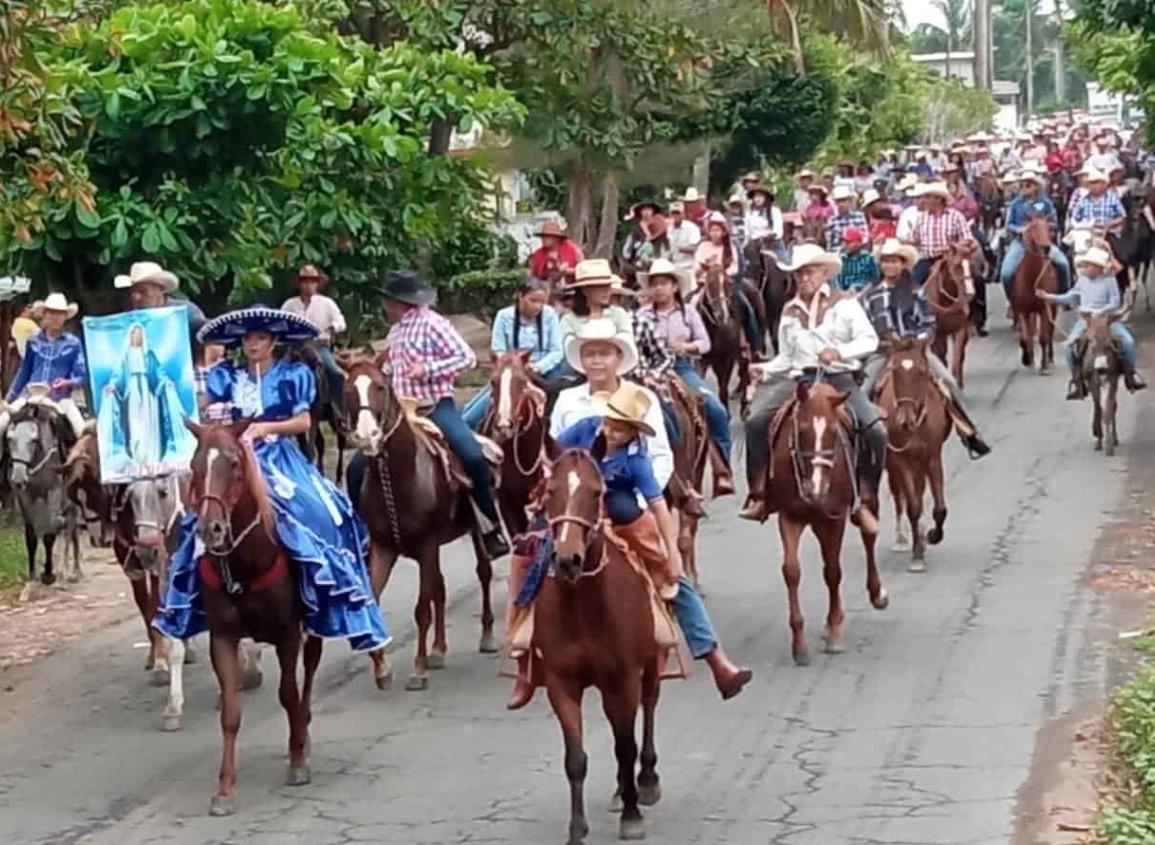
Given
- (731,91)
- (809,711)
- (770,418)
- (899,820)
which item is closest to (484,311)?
(731,91)

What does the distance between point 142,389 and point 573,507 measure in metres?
4.58

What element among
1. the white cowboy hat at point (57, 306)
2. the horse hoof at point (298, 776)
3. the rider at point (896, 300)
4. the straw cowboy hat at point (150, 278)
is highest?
the straw cowboy hat at point (150, 278)

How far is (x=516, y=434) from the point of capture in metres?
15.7

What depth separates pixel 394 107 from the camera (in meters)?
21.5

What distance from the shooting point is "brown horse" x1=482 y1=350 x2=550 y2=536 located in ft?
51.5

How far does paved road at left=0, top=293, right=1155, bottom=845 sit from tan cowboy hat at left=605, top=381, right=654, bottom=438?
193 centimetres

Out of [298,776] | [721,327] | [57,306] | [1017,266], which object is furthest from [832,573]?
[1017,266]

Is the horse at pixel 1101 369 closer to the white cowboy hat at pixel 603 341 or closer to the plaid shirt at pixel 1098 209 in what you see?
the plaid shirt at pixel 1098 209

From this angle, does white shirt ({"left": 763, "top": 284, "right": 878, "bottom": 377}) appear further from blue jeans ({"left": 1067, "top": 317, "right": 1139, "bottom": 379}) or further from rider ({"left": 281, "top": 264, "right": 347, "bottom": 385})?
blue jeans ({"left": 1067, "top": 317, "right": 1139, "bottom": 379})

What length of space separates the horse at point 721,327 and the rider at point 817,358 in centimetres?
940

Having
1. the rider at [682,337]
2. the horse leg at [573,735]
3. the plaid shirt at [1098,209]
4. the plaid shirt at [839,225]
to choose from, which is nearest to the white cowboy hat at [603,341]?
the horse leg at [573,735]

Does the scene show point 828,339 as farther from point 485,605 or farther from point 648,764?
point 648,764

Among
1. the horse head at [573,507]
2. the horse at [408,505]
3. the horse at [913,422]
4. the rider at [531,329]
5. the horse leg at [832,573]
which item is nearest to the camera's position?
the horse head at [573,507]

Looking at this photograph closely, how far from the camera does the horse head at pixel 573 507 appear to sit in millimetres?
9883
